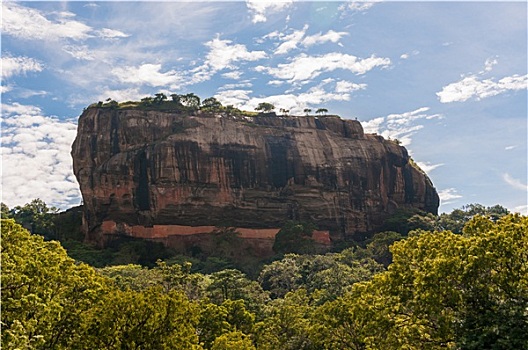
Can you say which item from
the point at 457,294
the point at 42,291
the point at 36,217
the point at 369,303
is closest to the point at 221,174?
the point at 36,217

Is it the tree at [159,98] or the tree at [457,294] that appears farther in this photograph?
the tree at [159,98]

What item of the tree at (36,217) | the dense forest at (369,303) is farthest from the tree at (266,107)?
the dense forest at (369,303)

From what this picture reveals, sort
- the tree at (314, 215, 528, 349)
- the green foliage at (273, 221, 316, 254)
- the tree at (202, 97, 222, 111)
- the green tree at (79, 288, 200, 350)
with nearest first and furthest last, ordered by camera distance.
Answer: the tree at (314, 215, 528, 349) < the green tree at (79, 288, 200, 350) < the green foliage at (273, 221, 316, 254) < the tree at (202, 97, 222, 111)

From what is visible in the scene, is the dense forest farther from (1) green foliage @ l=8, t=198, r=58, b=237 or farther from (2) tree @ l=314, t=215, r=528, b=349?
(1) green foliage @ l=8, t=198, r=58, b=237

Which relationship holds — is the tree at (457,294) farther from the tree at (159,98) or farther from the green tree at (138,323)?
the tree at (159,98)

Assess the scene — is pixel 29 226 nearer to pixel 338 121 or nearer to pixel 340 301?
pixel 338 121

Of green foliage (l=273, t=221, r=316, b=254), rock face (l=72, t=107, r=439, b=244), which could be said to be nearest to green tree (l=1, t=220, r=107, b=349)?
green foliage (l=273, t=221, r=316, b=254)

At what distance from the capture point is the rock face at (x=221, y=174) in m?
64.2

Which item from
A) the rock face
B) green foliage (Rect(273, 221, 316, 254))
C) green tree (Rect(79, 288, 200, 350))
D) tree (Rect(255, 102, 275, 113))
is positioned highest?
tree (Rect(255, 102, 275, 113))

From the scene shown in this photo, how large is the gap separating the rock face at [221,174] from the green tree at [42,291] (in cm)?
4884

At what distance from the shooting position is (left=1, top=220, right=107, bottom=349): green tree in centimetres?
1083

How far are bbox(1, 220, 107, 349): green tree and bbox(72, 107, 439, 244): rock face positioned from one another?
4884 centimetres

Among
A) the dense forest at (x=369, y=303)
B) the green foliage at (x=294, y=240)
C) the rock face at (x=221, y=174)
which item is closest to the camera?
the dense forest at (x=369, y=303)

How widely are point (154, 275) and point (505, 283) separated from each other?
103 feet
